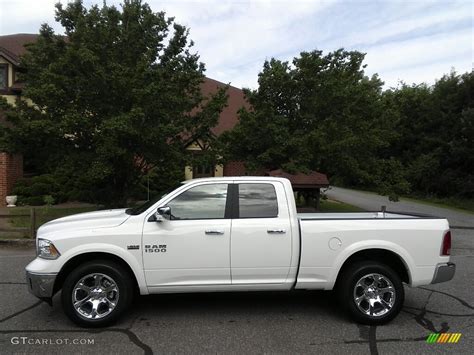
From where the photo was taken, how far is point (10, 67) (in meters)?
19.0

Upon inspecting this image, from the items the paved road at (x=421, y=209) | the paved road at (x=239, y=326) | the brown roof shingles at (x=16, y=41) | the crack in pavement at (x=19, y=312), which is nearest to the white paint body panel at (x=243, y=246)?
the paved road at (x=239, y=326)

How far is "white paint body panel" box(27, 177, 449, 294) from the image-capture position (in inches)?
193

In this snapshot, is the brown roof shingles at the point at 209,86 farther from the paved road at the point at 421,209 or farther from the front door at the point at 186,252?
the front door at the point at 186,252

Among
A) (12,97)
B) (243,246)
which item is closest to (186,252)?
(243,246)

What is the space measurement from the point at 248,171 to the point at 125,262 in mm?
8142

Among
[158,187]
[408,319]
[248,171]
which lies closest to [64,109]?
[248,171]

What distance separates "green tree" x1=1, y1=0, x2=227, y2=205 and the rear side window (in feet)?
18.3

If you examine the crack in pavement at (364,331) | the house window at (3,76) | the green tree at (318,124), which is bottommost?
the crack in pavement at (364,331)

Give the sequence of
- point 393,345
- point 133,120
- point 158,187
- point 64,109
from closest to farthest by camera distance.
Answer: point 393,345 → point 133,120 → point 64,109 → point 158,187

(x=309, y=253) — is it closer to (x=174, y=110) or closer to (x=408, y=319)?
(x=408, y=319)

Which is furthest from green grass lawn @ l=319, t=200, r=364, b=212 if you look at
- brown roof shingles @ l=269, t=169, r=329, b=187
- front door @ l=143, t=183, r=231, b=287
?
front door @ l=143, t=183, r=231, b=287

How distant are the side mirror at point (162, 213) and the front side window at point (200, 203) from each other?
0.37 feet

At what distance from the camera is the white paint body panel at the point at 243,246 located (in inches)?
193

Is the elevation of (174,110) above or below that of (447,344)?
A: above
